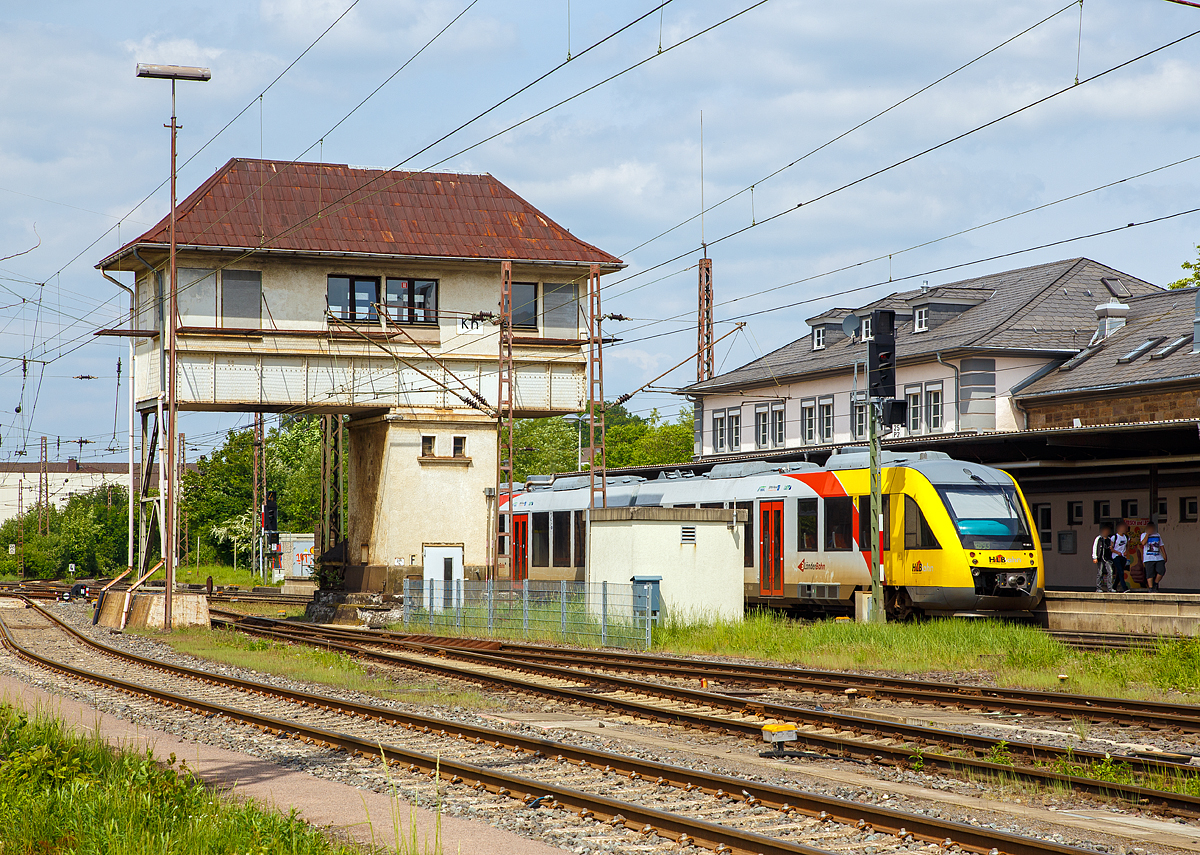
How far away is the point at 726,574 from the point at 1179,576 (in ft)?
50.7

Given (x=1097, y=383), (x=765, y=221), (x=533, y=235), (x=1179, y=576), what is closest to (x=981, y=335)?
(x=1097, y=383)

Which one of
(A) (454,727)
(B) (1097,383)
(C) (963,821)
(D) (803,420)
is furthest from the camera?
(D) (803,420)

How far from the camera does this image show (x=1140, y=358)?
138 ft

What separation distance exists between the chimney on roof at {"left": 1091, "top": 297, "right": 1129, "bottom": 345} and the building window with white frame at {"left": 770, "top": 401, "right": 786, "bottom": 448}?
14.6 m

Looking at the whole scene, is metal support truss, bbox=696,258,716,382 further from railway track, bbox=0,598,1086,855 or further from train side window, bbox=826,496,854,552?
railway track, bbox=0,598,1086,855

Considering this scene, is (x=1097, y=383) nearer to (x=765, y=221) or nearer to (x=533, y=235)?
(x=533, y=235)

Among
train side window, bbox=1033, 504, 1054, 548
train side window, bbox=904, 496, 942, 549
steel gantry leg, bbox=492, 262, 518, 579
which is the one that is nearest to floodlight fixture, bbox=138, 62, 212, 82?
steel gantry leg, bbox=492, 262, 518, 579

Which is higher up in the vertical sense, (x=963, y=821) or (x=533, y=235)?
(x=533, y=235)

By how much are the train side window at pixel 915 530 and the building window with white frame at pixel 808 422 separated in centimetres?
3133

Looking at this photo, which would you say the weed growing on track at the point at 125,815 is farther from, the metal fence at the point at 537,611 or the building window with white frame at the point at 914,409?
the building window with white frame at the point at 914,409

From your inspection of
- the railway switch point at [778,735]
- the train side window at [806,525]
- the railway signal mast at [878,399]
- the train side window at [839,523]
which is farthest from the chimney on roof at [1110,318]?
the railway switch point at [778,735]

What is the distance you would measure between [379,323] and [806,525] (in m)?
15.1

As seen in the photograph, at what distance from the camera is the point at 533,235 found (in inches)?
1506

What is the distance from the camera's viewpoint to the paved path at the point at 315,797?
8.10 m
